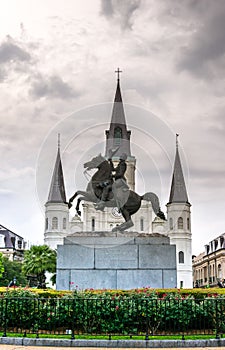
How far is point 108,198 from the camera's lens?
77.2 feet

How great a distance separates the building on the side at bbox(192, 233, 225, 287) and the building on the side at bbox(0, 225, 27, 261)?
43876 millimetres

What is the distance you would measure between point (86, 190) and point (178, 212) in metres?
81.0

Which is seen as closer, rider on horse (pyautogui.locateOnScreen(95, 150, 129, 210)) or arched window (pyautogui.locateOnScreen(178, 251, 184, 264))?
rider on horse (pyautogui.locateOnScreen(95, 150, 129, 210))

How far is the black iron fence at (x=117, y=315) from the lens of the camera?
15086 millimetres

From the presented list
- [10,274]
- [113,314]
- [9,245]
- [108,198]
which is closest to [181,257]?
[9,245]

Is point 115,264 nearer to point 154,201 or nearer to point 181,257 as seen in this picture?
point 154,201

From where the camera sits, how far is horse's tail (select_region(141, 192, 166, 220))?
2411 centimetres

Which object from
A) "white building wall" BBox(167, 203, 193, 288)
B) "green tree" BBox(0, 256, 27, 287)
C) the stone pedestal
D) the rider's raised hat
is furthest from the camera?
"white building wall" BBox(167, 203, 193, 288)

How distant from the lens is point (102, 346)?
45.0ft

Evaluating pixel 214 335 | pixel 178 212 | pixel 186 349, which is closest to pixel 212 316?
pixel 214 335

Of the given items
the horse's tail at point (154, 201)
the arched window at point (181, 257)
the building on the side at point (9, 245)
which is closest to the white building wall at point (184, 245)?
the arched window at point (181, 257)

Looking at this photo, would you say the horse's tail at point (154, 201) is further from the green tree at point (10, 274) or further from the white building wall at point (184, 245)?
the white building wall at point (184, 245)

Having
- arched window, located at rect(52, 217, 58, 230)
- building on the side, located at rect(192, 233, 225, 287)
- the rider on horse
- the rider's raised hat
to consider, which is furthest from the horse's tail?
arched window, located at rect(52, 217, 58, 230)

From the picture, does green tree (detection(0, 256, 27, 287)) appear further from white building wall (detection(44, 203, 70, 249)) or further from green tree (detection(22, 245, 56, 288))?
green tree (detection(22, 245, 56, 288))
